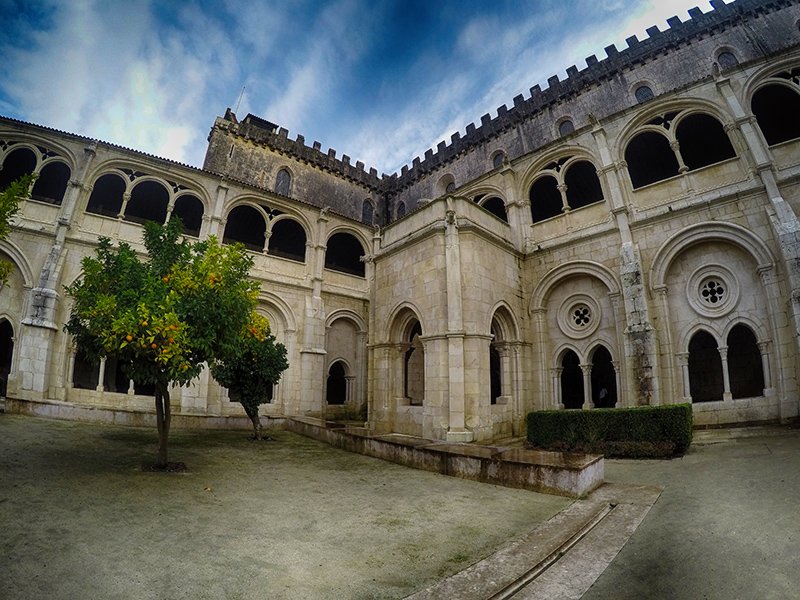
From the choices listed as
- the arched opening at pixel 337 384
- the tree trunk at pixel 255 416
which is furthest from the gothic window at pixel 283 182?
the tree trunk at pixel 255 416

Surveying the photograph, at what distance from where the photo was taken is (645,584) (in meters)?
3.15

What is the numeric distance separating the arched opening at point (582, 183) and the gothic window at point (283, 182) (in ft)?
48.9

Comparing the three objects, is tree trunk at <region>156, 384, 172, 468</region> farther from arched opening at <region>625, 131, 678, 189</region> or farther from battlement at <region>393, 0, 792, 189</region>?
battlement at <region>393, 0, 792, 189</region>

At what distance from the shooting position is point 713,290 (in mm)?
11578

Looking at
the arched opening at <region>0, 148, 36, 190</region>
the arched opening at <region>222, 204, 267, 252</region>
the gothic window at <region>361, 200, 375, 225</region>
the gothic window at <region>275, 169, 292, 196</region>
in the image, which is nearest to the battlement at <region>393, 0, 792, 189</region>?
the gothic window at <region>361, 200, 375, 225</region>

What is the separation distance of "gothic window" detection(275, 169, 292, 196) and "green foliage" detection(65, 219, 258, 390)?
15.9 metres

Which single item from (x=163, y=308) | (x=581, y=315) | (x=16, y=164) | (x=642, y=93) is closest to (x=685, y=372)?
(x=581, y=315)

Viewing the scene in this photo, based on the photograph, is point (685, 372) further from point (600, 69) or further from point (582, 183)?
point (600, 69)

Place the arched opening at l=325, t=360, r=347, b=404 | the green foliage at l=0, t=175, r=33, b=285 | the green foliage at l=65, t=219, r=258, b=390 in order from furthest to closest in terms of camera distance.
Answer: the arched opening at l=325, t=360, r=347, b=404 < the green foliage at l=65, t=219, r=258, b=390 < the green foliage at l=0, t=175, r=33, b=285

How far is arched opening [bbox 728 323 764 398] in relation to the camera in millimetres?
14375

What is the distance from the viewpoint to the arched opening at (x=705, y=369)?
15.1 metres

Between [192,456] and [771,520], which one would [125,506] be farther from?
[771,520]

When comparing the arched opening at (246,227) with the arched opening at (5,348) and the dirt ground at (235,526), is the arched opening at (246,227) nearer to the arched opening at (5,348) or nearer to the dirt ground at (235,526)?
the arched opening at (5,348)

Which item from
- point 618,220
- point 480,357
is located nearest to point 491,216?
point 618,220
